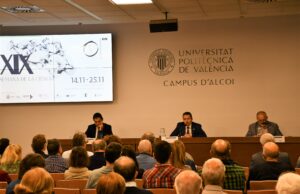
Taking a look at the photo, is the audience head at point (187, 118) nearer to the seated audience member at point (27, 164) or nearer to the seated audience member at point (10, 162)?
the seated audience member at point (10, 162)

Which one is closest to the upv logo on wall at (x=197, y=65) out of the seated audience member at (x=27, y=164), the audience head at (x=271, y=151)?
the audience head at (x=271, y=151)

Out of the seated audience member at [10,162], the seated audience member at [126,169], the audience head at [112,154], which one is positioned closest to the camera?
the seated audience member at [126,169]

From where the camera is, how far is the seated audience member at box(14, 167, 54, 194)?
131 inches

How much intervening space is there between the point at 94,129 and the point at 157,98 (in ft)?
5.67

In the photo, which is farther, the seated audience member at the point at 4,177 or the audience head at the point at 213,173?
the seated audience member at the point at 4,177

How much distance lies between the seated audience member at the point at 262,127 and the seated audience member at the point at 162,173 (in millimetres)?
5505

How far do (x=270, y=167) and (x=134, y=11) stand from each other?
5332 mm

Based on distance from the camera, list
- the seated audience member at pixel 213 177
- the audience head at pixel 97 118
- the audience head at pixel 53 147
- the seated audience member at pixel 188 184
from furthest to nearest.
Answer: the audience head at pixel 97 118 → the audience head at pixel 53 147 → the seated audience member at pixel 213 177 → the seated audience member at pixel 188 184

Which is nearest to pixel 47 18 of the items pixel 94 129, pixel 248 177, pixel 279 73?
pixel 94 129

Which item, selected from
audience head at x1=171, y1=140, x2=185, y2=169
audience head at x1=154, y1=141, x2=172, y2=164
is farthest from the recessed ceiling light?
audience head at x1=154, y1=141, x2=172, y2=164

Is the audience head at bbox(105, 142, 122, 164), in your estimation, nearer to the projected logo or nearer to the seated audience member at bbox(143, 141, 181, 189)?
the seated audience member at bbox(143, 141, 181, 189)

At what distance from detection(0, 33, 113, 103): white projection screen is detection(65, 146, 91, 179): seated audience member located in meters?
6.04

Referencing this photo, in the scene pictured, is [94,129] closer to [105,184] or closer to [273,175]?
[273,175]

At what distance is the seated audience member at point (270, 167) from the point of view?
6.16 metres
